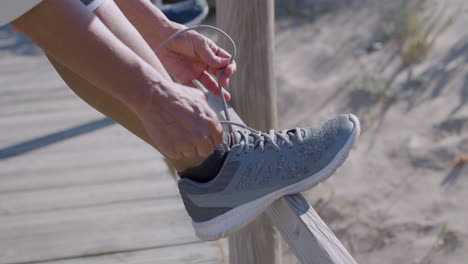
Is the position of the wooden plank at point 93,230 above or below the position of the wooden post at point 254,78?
below

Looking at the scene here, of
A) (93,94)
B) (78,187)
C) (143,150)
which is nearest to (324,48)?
(143,150)

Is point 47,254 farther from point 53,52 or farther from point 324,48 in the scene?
point 324,48

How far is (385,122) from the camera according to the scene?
2980 mm

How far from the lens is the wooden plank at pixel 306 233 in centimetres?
105

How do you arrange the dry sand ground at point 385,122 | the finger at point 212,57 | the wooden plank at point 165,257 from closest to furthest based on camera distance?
the finger at point 212,57 → the wooden plank at point 165,257 → the dry sand ground at point 385,122

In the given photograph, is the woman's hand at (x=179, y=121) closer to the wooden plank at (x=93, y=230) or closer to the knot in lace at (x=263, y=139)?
the knot in lace at (x=263, y=139)

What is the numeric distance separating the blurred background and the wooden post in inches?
8.8

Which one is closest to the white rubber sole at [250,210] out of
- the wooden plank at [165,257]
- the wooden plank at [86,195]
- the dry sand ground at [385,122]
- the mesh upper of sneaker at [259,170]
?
the mesh upper of sneaker at [259,170]

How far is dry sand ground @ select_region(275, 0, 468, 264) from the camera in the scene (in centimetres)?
231

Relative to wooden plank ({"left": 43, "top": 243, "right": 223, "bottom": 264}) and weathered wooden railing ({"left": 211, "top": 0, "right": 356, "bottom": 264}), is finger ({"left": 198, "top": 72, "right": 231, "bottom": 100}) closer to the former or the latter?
weathered wooden railing ({"left": 211, "top": 0, "right": 356, "bottom": 264})

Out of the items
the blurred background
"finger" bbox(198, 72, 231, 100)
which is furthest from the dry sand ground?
"finger" bbox(198, 72, 231, 100)

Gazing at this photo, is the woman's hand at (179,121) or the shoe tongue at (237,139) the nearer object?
the woman's hand at (179,121)

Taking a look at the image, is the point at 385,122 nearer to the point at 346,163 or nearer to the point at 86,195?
the point at 346,163

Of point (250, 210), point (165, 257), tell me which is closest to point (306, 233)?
point (250, 210)
